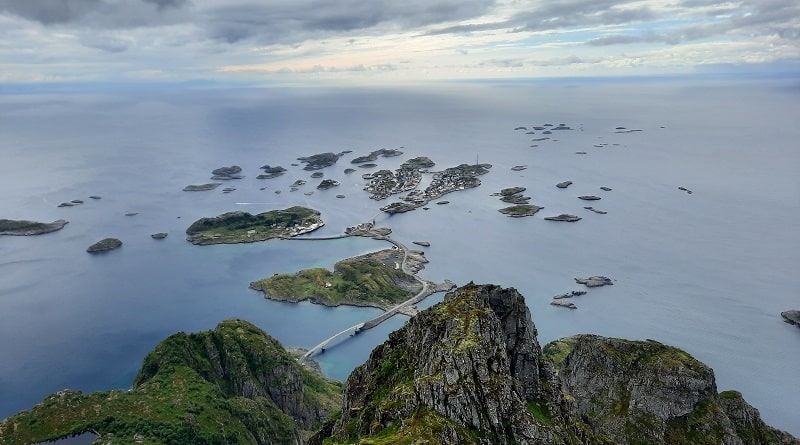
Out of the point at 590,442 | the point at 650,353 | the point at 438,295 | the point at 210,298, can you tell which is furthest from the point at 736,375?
the point at 210,298

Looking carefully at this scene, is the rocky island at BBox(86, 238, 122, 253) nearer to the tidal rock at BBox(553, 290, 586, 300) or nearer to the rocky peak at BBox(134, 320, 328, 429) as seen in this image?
the rocky peak at BBox(134, 320, 328, 429)

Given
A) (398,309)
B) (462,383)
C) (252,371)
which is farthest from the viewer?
(398,309)

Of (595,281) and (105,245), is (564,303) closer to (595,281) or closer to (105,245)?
(595,281)

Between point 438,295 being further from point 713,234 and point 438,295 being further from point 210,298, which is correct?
point 713,234

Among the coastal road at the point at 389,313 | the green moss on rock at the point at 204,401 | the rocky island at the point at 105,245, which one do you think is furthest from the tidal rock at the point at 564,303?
the rocky island at the point at 105,245

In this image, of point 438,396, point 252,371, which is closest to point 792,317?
point 252,371

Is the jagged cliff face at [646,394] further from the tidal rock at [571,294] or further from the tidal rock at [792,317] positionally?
the tidal rock at [792,317]
